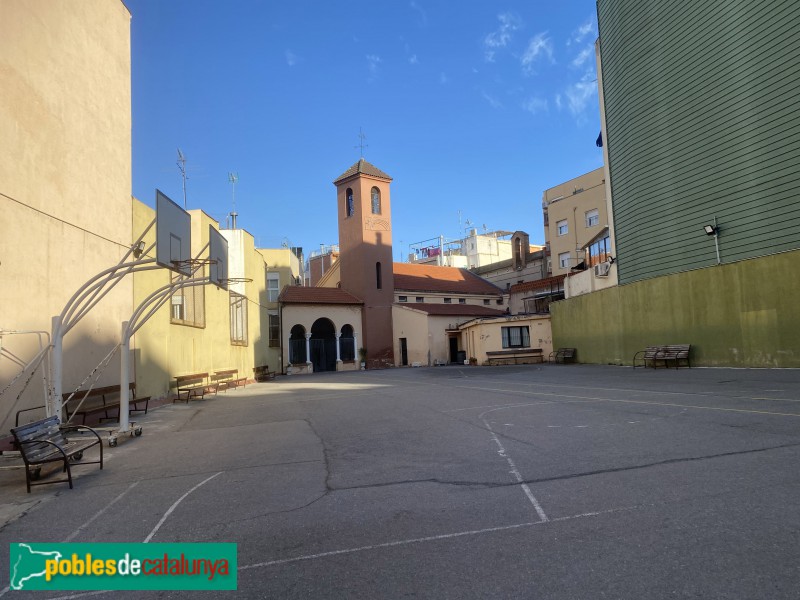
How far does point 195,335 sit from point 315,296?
21.9 meters

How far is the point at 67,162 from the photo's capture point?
13.0m

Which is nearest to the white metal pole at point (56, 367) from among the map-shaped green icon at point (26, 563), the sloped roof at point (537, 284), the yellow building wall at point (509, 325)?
the map-shaped green icon at point (26, 563)

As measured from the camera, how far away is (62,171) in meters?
12.7

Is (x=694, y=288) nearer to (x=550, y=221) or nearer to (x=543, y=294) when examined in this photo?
(x=543, y=294)

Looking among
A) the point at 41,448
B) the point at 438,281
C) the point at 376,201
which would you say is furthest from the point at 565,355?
the point at 41,448

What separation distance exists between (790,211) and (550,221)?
109ft

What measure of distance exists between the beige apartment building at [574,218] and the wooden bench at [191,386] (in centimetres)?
3157

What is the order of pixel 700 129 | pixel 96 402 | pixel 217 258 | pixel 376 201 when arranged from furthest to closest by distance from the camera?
pixel 376 201, pixel 700 129, pixel 96 402, pixel 217 258

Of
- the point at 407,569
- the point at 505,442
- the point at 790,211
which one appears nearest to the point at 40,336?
the point at 505,442

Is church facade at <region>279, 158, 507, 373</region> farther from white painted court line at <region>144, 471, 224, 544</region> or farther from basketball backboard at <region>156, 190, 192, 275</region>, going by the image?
white painted court line at <region>144, 471, 224, 544</region>

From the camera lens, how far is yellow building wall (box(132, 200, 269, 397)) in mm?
17031

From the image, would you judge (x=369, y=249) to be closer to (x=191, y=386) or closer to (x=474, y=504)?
(x=191, y=386)

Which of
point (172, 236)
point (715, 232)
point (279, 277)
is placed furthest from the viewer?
point (279, 277)

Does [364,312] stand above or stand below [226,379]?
above
